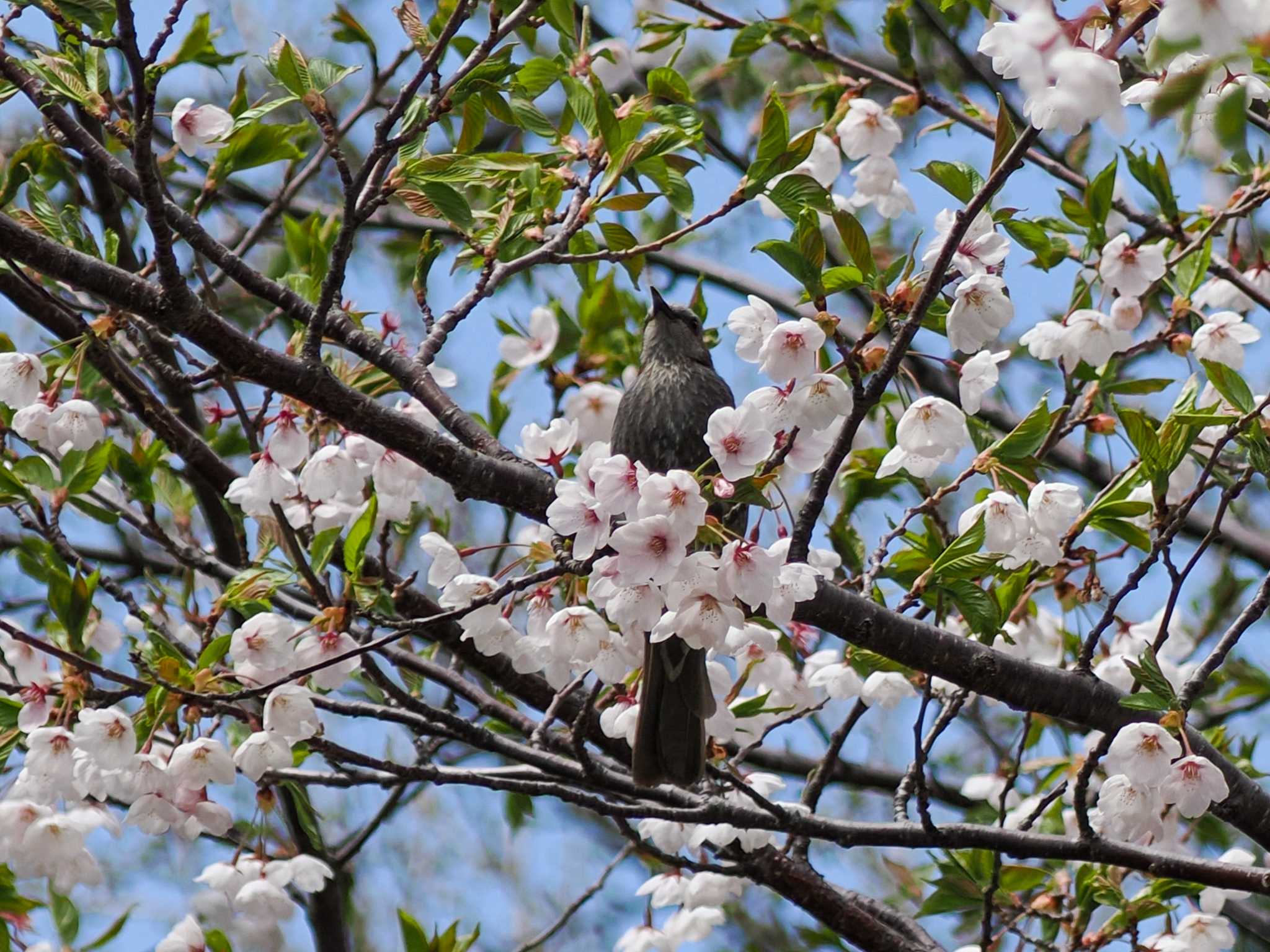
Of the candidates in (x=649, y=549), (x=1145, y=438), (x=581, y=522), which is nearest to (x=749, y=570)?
(x=649, y=549)

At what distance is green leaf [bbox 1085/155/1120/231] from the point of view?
3.03 metres

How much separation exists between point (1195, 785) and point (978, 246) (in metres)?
0.96

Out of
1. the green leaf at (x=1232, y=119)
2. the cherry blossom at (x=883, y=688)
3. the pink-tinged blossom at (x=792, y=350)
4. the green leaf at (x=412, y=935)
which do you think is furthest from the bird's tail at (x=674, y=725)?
the green leaf at (x=1232, y=119)

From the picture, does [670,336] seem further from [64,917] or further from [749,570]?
[64,917]

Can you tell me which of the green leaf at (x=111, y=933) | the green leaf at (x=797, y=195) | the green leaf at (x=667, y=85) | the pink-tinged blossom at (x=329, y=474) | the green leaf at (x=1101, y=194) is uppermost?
the green leaf at (x=1101, y=194)

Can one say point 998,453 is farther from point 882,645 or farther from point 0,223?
point 0,223

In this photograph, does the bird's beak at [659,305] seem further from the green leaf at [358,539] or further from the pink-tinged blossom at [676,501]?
the pink-tinged blossom at [676,501]

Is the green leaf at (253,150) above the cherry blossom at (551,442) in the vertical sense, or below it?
above

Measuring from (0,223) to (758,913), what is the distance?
5.39 m

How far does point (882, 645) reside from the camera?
7.83 ft

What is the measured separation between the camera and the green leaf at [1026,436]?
2.35 metres

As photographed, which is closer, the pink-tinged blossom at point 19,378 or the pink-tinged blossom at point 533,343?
the pink-tinged blossom at point 19,378

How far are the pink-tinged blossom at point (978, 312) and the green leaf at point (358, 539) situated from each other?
1112 mm

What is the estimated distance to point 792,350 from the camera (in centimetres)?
210
